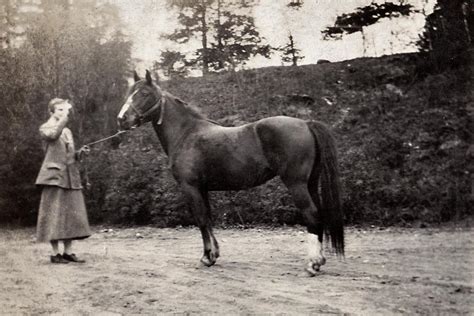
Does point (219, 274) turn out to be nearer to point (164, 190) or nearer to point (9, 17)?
point (9, 17)

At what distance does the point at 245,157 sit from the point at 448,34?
668 centimetres

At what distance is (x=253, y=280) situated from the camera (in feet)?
15.1

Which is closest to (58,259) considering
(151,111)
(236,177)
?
(151,111)

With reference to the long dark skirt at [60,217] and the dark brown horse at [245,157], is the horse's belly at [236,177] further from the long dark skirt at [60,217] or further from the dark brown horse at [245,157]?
the long dark skirt at [60,217]

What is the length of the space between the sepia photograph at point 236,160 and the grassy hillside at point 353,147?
44 millimetres

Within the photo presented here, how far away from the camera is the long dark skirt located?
19.0ft

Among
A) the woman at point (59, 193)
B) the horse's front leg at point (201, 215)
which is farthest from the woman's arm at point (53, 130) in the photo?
the horse's front leg at point (201, 215)

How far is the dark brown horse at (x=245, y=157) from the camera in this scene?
488cm

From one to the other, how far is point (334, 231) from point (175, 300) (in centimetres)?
174

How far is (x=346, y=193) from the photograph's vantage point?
31.0ft

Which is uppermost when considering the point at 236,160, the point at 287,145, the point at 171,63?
the point at 171,63

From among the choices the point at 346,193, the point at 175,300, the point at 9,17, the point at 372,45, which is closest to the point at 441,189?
the point at 346,193

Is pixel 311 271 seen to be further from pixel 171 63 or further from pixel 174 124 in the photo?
pixel 171 63

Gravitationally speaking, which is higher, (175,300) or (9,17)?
(9,17)
